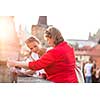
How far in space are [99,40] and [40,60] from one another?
0.50 metres

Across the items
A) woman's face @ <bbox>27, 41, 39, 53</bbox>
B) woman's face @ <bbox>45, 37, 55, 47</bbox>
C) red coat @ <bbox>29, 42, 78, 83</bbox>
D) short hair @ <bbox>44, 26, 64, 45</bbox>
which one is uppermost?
short hair @ <bbox>44, 26, 64, 45</bbox>

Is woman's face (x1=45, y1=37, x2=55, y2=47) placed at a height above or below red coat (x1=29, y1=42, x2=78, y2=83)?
above

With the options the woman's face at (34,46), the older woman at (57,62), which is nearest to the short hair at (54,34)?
the older woman at (57,62)

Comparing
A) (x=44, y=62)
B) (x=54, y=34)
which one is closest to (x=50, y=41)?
(x=54, y=34)

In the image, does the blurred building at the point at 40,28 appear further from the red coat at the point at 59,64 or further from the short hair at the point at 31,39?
the red coat at the point at 59,64

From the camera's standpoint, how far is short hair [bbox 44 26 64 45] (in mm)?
1568

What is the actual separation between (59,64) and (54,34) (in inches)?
9.7

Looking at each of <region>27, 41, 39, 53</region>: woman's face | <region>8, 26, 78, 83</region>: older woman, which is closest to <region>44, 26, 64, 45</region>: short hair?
<region>8, 26, 78, 83</region>: older woman

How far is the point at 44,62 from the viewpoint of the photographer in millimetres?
1557

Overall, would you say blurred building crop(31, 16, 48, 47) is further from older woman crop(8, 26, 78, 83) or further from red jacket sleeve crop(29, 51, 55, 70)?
red jacket sleeve crop(29, 51, 55, 70)
